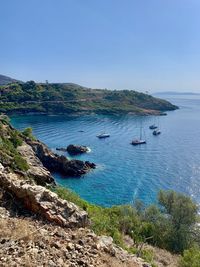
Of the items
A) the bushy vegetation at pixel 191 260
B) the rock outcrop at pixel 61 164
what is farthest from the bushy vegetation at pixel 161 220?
the rock outcrop at pixel 61 164

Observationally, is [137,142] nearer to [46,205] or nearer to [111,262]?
[46,205]

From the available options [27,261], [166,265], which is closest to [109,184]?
[166,265]

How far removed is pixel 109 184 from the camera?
75.2m

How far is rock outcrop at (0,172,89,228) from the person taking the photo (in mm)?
15773

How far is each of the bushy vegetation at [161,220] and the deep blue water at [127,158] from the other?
2107cm

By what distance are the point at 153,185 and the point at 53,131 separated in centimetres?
7298

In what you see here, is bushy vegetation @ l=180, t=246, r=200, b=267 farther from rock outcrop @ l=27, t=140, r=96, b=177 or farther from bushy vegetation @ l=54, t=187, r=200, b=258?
rock outcrop @ l=27, t=140, r=96, b=177

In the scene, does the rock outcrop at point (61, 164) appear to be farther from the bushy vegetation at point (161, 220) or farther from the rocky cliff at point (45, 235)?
the rocky cliff at point (45, 235)

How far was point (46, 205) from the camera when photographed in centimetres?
1614

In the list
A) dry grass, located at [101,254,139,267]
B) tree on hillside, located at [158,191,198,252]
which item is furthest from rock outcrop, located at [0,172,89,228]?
tree on hillside, located at [158,191,198,252]

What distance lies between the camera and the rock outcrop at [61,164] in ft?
274

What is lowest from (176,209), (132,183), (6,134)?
(132,183)

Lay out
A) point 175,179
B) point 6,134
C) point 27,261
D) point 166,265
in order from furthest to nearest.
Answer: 1. point 175,179
2. point 6,134
3. point 166,265
4. point 27,261

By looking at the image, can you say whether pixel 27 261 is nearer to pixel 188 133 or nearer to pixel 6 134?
pixel 6 134
